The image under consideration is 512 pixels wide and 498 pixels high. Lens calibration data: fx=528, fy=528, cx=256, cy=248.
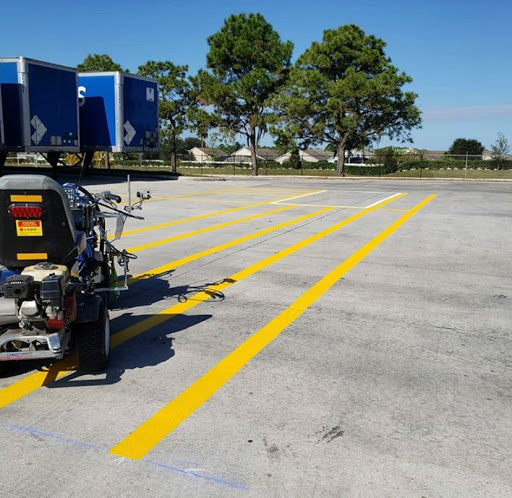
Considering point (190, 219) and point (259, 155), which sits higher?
point (259, 155)

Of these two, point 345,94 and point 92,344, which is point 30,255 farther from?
point 345,94

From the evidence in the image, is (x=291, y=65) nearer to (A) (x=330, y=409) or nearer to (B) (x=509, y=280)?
(B) (x=509, y=280)

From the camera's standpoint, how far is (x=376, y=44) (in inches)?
1673

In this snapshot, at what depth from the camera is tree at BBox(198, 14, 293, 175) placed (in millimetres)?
42000

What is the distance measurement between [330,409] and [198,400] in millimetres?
942

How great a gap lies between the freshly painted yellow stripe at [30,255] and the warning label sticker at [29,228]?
0.46ft

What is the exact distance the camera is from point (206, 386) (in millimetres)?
4031

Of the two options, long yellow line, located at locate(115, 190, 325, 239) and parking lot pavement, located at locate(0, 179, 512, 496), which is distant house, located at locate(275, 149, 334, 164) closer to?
long yellow line, located at locate(115, 190, 325, 239)

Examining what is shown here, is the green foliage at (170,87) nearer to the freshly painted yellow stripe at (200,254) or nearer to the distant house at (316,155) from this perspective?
the freshly painted yellow stripe at (200,254)

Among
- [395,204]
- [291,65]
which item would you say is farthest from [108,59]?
[395,204]

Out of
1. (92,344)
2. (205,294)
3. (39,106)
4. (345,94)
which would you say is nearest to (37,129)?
(39,106)

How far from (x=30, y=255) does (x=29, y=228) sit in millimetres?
206

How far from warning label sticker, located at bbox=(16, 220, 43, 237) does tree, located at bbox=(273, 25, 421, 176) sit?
38351 millimetres

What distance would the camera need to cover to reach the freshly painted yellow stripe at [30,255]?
3830 mm
